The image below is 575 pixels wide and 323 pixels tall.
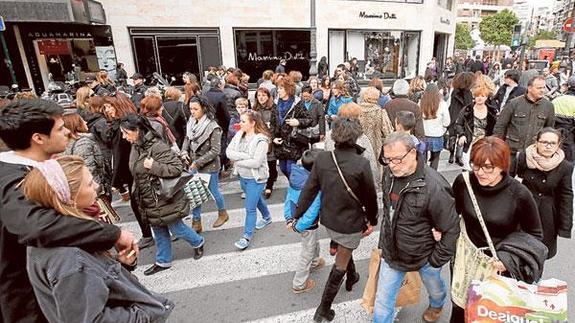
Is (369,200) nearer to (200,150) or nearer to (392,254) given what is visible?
(392,254)

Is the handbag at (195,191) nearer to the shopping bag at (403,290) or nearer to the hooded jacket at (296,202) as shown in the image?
the hooded jacket at (296,202)

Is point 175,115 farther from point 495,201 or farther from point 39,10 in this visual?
point 39,10

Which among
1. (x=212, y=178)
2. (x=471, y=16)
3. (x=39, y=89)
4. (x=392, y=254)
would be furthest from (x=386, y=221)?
(x=471, y=16)

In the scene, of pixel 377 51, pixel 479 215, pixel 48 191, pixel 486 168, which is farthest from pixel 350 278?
pixel 377 51

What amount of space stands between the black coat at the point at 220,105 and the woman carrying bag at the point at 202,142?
1.52 meters

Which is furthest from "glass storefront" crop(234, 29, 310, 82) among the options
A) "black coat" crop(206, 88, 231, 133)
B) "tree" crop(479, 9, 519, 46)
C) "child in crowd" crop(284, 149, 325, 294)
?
"tree" crop(479, 9, 519, 46)

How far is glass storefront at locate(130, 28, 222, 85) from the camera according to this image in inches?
669

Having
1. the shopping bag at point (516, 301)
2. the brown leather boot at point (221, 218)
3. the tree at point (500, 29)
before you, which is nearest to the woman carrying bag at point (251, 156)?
the brown leather boot at point (221, 218)

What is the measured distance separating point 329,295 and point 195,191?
209 centimetres

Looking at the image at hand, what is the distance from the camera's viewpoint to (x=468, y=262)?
2436 millimetres

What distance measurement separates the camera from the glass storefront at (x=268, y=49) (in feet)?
60.3

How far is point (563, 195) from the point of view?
2883 millimetres

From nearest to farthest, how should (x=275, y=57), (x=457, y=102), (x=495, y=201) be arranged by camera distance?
(x=495, y=201) → (x=457, y=102) → (x=275, y=57)

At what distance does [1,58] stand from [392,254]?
19.5 m
